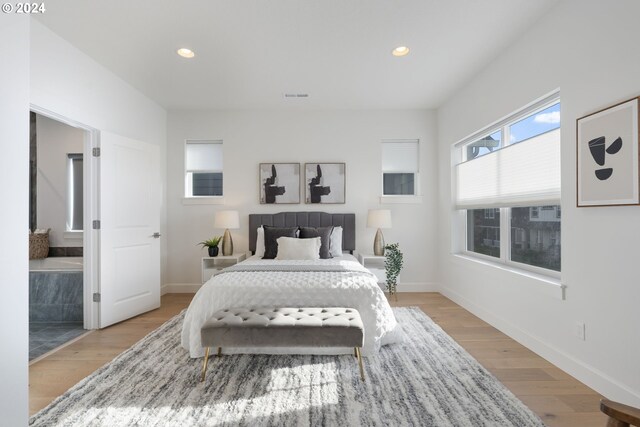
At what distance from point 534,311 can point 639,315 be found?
0.93 meters

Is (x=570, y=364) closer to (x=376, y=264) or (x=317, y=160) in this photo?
(x=376, y=264)

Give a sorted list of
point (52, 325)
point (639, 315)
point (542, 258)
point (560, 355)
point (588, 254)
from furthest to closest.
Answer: point (52, 325)
point (542, 258)
point (560, 355)
point (588, 254)
point (639, 315)

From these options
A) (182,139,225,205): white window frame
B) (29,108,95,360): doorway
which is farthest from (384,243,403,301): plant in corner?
(29,108,95,360): doorway

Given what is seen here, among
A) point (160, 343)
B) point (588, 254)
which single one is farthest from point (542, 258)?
point (160, 343)

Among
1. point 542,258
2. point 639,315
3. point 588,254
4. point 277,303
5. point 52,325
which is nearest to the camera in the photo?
point 639,315

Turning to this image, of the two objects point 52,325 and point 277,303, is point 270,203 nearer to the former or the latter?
point 277,303

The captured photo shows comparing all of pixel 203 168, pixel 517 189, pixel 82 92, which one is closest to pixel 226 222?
pixel 203 168

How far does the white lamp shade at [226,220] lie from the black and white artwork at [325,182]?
3.63 feet

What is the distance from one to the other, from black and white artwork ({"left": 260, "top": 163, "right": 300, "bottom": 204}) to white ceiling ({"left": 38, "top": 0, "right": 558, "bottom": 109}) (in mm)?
1052

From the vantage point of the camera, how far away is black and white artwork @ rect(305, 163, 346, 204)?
4820 millimetres

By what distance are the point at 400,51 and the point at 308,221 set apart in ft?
8.20

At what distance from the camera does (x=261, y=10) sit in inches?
99.0

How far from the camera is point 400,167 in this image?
4.94m

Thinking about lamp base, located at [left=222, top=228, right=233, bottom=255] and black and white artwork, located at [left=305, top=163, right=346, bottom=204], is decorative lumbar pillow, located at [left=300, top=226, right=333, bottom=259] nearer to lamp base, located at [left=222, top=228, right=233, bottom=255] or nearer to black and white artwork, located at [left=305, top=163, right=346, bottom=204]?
black and white artwork, located at [left=305, top=163, right=346, bottom=204]
